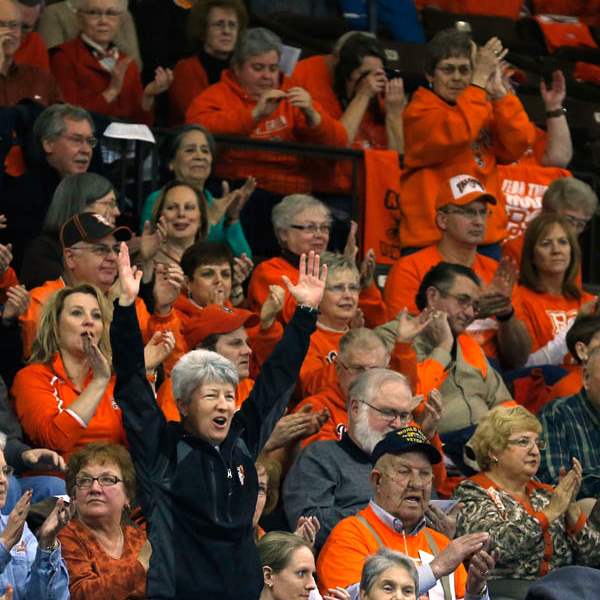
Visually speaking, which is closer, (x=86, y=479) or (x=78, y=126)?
(x=86, y=479)

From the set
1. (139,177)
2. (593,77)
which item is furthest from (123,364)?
(593,77)

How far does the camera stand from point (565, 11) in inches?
648

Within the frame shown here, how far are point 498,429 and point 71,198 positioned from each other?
2.43 meters

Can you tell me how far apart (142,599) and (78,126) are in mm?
3316

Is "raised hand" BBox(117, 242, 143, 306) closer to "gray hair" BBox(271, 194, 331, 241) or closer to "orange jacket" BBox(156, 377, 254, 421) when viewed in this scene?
"orange jacket" BBox(156, 377, 254, 421)

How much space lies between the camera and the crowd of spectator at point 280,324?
843 centimetres

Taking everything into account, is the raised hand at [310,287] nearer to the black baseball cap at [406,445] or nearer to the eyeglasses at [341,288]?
the black baseball cap at [406,445]

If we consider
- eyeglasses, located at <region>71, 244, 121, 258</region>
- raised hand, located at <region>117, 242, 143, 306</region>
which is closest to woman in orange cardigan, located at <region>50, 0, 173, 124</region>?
eyeglasses, located at <region>71, 244, 121, 258</region>

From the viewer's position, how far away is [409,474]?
8.98 m

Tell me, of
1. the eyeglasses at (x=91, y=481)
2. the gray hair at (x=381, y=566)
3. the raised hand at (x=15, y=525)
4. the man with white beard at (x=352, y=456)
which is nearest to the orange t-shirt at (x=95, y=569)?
the eyeglasses at (x=91, y=481)

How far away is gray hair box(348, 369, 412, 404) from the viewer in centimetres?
965

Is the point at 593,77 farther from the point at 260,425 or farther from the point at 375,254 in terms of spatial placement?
the point at 260,425

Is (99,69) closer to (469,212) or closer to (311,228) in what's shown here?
(311,228)

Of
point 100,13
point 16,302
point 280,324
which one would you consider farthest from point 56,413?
point 100,13
